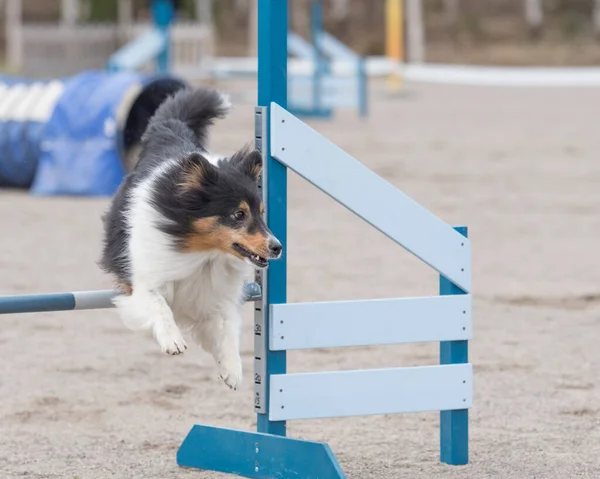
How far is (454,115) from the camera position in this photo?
1850cm

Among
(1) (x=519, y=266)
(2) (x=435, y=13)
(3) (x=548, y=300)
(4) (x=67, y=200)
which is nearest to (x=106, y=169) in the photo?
(4) (x=67, y=200)

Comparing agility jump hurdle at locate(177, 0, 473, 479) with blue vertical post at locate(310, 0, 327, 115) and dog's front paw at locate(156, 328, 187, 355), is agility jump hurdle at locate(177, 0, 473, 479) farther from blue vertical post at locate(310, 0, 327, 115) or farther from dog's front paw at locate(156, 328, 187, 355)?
blue vertical post at locate(310, 0, 327, 115)

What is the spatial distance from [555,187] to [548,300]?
15.8 ft

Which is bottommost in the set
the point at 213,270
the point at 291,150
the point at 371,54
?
the point at 371,54

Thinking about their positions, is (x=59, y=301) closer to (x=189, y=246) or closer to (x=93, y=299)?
(x=93, y=299)

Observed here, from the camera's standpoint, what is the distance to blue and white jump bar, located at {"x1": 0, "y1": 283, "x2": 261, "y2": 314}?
3.91 m

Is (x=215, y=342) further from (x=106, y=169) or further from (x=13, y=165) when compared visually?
(x=13, y=165)

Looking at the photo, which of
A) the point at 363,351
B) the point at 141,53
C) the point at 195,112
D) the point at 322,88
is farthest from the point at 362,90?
the point at 195,112

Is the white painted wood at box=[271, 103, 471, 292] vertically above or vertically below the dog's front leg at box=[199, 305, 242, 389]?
above

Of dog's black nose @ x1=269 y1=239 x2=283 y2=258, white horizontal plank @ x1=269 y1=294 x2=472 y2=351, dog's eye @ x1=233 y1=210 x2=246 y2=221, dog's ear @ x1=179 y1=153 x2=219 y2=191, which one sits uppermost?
dog's ear @ x1=179 y1=153 x2=219 y2=191

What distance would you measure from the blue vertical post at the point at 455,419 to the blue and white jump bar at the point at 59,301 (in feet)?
2.39

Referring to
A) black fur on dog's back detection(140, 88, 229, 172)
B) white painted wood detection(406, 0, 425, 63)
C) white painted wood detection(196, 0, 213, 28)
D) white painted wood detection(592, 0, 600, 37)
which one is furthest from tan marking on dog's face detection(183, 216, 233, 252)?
white painted wood detection(592, 0, 600, 37)

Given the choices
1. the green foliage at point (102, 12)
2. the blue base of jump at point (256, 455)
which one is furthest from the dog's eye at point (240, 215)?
the green foliage at point (102, 12)

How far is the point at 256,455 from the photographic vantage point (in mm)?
4113
